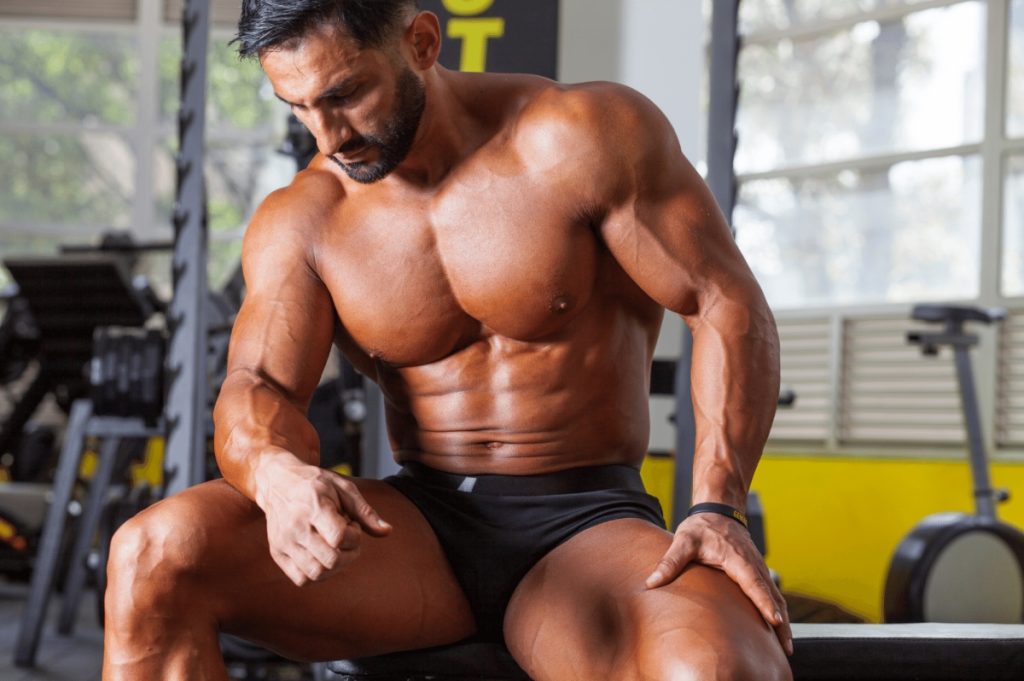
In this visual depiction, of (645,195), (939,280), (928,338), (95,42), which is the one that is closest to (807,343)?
(939,280)

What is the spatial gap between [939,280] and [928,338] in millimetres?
947

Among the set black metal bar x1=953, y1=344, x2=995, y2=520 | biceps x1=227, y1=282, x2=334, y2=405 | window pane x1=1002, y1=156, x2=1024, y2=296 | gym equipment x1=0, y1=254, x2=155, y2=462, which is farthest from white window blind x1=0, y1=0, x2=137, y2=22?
biceps x1=227, y1=282, x2=334, y2=405

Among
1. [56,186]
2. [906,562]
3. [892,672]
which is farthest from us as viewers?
[56,186]

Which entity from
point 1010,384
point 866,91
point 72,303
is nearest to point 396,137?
point 72,303

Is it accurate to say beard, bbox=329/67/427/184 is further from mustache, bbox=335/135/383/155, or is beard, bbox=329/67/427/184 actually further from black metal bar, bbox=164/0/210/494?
black metal bar, bbox=164/0/210/494

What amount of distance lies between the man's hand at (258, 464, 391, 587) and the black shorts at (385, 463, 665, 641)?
297mm

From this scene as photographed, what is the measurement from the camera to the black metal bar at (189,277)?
2338mm

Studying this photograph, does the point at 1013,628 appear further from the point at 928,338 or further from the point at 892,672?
the point at 928,338

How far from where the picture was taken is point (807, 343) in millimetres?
4598

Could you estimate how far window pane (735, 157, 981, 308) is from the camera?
14.0 ft

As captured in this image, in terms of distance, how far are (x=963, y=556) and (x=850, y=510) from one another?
3.40 ft

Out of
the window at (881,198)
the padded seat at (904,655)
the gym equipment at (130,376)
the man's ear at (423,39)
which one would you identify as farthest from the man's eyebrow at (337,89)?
the window at (881,198)

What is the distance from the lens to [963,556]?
3404mm

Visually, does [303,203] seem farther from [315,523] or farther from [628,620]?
[628,620]
